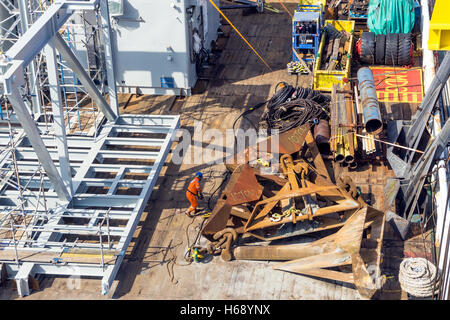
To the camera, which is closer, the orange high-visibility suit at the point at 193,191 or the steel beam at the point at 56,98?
the steel beam at the point at 56,98

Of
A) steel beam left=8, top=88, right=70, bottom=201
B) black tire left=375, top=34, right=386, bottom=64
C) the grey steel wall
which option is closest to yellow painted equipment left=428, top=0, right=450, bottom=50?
steel beam left=8, top=88, right=70, bottom=201

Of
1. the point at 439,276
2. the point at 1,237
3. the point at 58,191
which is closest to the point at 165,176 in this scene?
the point at 58,191

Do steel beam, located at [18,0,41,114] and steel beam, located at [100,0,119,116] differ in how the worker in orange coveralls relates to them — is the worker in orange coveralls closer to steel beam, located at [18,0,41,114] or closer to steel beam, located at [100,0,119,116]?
steel beam, located at [100,0,119,116]

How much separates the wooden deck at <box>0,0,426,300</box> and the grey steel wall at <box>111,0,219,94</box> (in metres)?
0.60

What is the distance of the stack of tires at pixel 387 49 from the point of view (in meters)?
25.2

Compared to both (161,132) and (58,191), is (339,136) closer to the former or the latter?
(161,132)

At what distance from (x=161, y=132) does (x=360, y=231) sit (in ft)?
24.2

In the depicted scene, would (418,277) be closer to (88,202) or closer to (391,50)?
(88,202)

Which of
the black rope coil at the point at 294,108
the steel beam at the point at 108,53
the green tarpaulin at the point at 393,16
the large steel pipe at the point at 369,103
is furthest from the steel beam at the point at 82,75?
the green tarpaulin at the point at 393,16

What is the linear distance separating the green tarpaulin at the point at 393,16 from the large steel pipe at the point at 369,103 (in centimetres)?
391

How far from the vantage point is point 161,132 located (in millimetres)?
21609

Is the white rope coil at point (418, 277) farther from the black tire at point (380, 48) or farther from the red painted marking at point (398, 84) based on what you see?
the black tire at point (380, 48)

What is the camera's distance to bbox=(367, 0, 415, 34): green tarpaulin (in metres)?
26.3

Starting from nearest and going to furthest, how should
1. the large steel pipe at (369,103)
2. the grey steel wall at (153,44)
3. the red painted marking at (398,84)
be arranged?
the large steel pipe at (369,103), the grey steel wall at (153,44), the red painted marking at (398,84)
